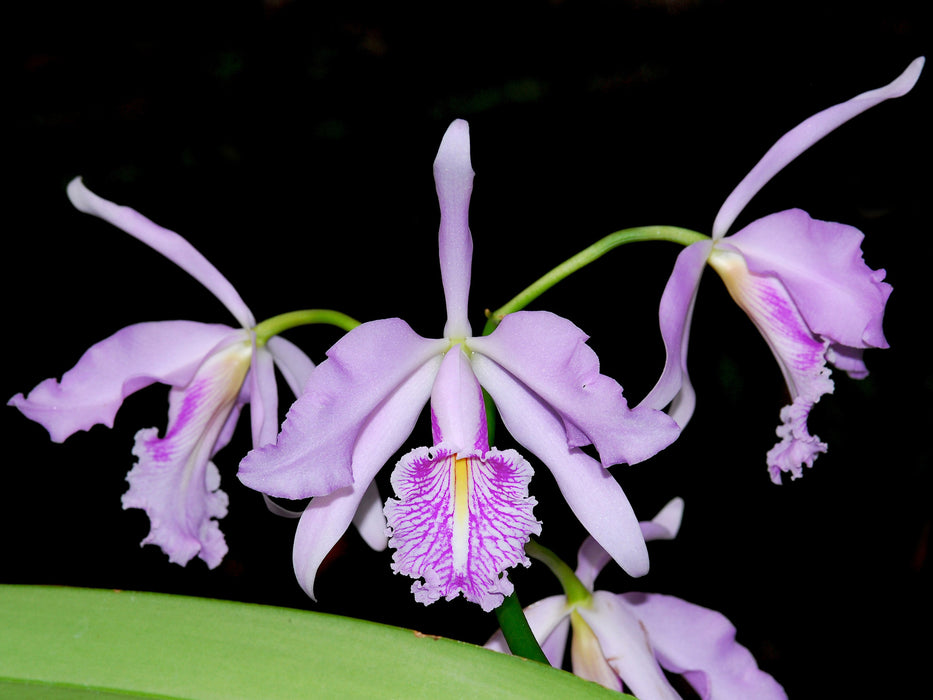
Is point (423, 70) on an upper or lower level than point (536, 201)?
upper

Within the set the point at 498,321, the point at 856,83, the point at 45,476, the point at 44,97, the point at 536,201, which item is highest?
the point at 44,97

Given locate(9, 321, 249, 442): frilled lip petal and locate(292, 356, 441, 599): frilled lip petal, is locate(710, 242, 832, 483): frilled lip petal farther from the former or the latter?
locate(9, 321, 249, 442): frilled lip petal

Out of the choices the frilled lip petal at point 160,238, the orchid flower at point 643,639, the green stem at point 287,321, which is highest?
the frilled lip petal at point 160,238

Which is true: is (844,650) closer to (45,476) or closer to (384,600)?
(384,600)

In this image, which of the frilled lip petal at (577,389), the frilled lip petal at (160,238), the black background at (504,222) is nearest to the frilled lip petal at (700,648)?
the frilled lip petal at (577,389)

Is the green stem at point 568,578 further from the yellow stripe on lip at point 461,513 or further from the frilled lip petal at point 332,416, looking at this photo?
the frilled lip petal at point 332,416

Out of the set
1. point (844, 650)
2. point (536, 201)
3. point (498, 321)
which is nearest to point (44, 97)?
point (536, 201)

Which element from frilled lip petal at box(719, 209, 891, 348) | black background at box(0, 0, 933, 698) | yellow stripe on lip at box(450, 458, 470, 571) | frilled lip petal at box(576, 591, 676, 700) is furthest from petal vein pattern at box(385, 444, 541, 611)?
black background at box(0, 0, 933, 698)

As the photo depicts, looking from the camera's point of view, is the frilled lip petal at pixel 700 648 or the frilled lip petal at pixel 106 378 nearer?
the frilled lip petal at pixel 106 378
